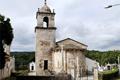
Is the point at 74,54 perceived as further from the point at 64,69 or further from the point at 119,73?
the point at 119,73

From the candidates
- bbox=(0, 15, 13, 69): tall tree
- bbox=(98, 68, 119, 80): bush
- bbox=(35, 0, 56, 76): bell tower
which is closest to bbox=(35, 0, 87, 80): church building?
bbox=(35, 0, 56, 76): bell tower

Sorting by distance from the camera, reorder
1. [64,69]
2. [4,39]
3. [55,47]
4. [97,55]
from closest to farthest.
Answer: [4,39]
[64,69]
[55,47]
[97,55]

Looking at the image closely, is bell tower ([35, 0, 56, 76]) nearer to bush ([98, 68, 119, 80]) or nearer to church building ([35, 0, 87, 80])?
church building ([35, 0, 87, 80])

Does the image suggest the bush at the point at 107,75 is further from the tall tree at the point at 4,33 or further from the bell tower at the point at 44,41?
the tall tree at the point at 4,33

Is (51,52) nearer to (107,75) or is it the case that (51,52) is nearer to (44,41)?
(44,41)

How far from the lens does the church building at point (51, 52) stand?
40281 millimetres

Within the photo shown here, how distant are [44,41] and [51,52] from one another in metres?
1.95

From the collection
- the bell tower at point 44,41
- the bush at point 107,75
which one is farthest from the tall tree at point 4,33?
the bell tower at point 44,41

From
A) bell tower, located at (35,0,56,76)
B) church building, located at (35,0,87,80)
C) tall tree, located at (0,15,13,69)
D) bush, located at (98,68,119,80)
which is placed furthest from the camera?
bell tower, located at (35,0,56,76)

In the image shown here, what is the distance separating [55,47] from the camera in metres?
42.7

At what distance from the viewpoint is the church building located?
40.3 m

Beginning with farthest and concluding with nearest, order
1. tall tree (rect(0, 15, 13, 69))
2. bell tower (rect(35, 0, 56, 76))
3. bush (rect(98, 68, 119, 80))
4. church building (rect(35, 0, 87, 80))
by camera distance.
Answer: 1. bell tower (rect(35, 0, 56, 76))
2. church building (rect(35, 0, 87, 80))
3. bush (rect(98, 68, 119, 80))
4. tall tree (rect(0, 15, 13, 69))

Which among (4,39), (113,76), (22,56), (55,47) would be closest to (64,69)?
(55,47)

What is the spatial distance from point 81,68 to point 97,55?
6018 cm
